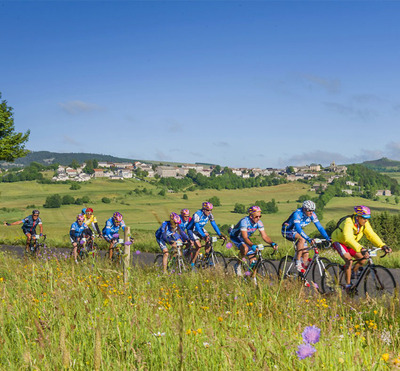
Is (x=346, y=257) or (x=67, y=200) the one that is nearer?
(x=346, y=257)

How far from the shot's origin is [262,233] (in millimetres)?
9367

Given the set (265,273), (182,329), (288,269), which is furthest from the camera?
(288,269)

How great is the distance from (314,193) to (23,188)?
106382 mm

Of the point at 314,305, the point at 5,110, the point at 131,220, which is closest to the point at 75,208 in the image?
the point at 131,220

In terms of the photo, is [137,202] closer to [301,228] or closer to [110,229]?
[110,229]

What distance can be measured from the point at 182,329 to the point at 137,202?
128 m

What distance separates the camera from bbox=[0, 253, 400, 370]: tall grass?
8.65 ft

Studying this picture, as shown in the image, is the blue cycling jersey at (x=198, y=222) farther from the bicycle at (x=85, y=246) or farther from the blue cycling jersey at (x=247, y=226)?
the bicycle at (x=85, y=246)

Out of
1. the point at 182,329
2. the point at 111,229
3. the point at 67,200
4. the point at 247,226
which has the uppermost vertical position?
the point at 182,329

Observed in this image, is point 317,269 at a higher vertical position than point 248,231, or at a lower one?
lower

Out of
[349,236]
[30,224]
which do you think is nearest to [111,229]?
[30,224]

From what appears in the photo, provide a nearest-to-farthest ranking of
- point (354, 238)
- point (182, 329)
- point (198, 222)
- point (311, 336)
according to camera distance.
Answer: point (311, 336) → point (182, 329) → point (354, 238) → point (198, 222)

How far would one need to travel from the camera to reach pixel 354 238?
26.9 feet

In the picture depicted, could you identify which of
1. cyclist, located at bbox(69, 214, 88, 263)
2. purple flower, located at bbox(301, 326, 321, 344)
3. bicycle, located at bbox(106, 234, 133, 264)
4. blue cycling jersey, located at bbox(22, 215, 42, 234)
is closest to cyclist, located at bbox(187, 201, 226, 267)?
bicycle, located at bbox(106, 234, 133, 264)
